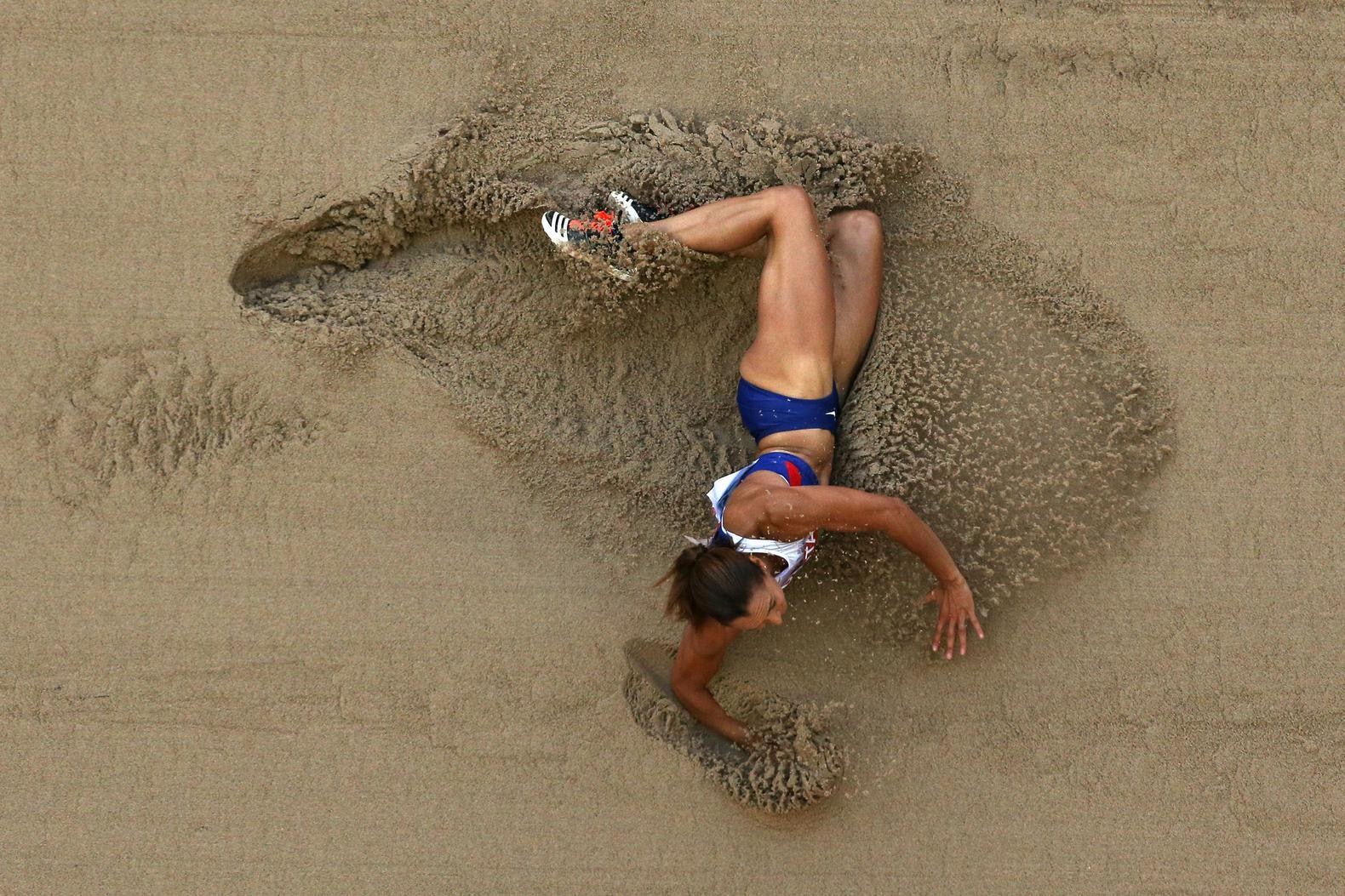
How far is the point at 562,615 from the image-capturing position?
275cm

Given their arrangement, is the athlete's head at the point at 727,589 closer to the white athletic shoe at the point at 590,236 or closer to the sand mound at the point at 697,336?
the sand mound at the point at 697,336

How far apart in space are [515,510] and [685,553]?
0.56 metres

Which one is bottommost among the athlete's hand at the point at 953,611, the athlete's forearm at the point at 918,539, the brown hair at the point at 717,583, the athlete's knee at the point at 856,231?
the athlete's hand at the point at 953,611

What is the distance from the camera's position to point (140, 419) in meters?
2.72

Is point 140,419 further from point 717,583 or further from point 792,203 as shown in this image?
point 792,203

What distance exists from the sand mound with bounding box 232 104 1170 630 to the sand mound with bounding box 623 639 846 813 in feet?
1.10

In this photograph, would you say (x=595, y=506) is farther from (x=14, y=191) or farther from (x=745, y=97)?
(x=14, y=191)

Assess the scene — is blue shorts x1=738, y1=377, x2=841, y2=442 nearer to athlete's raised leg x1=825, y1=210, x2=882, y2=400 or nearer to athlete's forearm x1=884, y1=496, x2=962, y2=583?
athlete's raised leg x1=825, y1=210, x2=882, y2=400

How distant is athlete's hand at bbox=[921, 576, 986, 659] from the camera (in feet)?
8.43

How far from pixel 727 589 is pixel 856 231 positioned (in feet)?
3.49

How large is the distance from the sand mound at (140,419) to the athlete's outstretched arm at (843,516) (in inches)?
54.1

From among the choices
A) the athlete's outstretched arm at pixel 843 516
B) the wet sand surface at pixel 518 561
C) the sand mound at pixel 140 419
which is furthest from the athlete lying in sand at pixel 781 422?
the sand mound at pixel 140 419

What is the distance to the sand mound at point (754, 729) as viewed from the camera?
262cm

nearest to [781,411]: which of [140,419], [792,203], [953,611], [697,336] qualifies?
[697,336]
